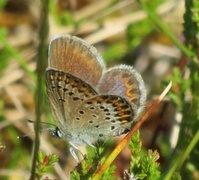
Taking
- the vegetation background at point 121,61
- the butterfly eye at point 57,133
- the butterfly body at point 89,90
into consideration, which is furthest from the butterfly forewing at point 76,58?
the butterfly eye at point 57,133

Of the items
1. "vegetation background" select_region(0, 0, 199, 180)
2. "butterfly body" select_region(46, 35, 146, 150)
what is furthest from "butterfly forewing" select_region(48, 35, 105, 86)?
"vegetation background" select_region(0, 0, 199, 180)

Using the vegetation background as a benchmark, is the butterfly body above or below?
above

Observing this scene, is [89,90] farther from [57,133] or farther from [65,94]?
[57,133]

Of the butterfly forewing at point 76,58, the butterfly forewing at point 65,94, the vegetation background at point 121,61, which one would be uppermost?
the butterfly forewing at point 76,58

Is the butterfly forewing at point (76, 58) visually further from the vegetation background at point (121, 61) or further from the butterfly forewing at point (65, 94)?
the vegetation background at point (121, 61)

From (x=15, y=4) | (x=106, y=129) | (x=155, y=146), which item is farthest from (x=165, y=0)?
(x=106, y=129)

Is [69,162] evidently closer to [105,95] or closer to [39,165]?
[105,95]

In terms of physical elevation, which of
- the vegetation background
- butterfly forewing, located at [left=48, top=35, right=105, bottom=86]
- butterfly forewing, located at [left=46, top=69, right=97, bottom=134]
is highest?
butterfly forewing, located at [left=48, top=35, right=105, bottom=86]

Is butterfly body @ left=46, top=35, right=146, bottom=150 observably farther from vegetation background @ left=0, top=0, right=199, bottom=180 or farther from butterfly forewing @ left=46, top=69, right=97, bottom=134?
vegetation background @ left=0, top=0, right=199, bottom=180

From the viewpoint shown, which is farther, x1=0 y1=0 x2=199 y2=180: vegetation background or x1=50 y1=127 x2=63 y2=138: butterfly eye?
x1=50 y1=127 x2=63 y2=138: butterfly eye
